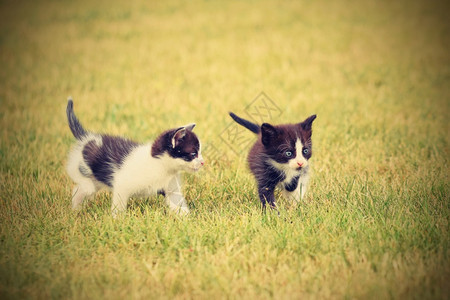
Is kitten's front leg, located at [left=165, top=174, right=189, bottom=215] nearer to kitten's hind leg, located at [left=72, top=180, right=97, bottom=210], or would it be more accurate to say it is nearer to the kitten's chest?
kitten's hind leg, located at [left=72, top=180, right=97, bottom=210]

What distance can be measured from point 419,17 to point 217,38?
23.8ft

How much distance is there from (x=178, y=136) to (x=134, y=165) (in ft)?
1.86

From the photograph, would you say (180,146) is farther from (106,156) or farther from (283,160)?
(283,160)

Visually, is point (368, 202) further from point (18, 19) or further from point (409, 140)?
point (18, 19)

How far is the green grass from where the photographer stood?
3395 mm

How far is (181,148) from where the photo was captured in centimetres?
415

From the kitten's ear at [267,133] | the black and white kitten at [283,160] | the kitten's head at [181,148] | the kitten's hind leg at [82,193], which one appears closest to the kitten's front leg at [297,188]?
the black and white kitten at [283,160]

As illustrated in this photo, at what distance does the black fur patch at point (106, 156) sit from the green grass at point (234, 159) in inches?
15.9

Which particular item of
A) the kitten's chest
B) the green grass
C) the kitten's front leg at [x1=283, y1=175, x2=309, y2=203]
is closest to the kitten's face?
the green grass

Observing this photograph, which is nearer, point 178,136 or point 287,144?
point 178,136

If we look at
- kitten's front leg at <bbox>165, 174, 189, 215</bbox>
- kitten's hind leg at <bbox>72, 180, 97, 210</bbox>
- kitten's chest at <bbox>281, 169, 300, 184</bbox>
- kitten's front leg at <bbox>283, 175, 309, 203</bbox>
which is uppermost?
kitten's hind leg at <bbox>72, 180, 97, 210</bbox>

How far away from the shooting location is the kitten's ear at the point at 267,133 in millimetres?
4227

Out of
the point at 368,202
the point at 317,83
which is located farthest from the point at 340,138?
the point at 317,83


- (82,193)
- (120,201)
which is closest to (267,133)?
(120,201)
